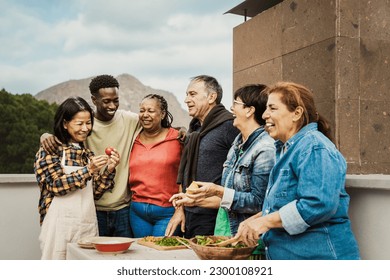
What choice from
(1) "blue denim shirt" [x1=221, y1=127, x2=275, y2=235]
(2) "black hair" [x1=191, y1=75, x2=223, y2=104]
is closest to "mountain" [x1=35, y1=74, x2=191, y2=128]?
(2) "black hair" [x1=191, y1=75, x2=223, y2=104]

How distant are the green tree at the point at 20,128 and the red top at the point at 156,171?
2229 cm

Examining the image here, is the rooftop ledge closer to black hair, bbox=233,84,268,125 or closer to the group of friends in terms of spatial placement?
the group of friends

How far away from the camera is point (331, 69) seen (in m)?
4.49

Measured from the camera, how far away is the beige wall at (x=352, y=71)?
14.6ft

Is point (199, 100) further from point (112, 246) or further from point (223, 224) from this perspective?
point (112, 246)

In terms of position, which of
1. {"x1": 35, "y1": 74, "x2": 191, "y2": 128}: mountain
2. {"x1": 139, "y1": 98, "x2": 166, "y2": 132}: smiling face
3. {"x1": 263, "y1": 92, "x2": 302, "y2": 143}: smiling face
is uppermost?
{"x1": 35, "y1": 74, "x2": 191, "y2": 128}: mountain

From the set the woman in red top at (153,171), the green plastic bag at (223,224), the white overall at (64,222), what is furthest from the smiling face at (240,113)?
the white overall at (64,222)

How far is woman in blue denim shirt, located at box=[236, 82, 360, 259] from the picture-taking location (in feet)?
6.52

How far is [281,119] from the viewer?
2230 millimetres

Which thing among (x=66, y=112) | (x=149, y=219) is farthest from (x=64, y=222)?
(x=66, y=112)

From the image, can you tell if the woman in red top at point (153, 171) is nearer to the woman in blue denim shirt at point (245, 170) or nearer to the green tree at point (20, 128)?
the woman in blue denim shirt at point (245, 170)

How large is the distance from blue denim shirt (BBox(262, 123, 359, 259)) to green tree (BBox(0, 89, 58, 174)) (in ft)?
78.6
